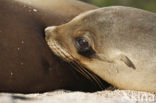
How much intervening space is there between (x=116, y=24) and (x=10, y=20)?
1103 mm

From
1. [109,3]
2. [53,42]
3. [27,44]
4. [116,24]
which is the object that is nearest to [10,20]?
[27,44]

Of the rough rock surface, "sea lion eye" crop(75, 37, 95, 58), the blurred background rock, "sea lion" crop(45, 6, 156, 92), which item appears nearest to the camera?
the rough rock surface

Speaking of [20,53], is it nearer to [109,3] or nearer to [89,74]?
[89,74]

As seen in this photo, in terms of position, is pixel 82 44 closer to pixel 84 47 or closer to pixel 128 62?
pixel 84 47

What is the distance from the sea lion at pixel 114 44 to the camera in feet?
11.7

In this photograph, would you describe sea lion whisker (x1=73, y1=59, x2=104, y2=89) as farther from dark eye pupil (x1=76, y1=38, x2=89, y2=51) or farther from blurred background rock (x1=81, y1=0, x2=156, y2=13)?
blurred background rock (x1=81, y1=0, x2=156, y2=13)

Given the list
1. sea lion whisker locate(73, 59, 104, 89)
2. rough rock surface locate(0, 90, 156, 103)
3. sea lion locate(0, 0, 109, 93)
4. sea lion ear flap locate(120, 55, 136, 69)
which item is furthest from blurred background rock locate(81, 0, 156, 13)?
rough rock surface locate(0, 90, 156, 103)

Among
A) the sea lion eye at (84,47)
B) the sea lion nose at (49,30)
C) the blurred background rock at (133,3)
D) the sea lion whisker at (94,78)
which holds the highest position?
the sea lion nose at (49,30)

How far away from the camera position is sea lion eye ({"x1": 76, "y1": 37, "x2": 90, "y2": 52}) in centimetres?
391

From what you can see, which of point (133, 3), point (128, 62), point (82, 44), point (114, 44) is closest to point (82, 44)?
point (82, 44)

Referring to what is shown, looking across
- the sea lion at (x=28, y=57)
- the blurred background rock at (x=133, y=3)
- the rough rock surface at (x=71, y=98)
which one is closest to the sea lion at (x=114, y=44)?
the sea lion at (x=28, y=57)

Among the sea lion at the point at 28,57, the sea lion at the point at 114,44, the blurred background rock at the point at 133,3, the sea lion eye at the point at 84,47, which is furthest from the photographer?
the blurred background rock at the point at 133,3

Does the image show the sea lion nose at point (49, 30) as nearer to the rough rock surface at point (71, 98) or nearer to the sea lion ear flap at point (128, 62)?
the sea lion ear flap at point (128, 62)

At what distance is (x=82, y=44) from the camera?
394 centimetres
